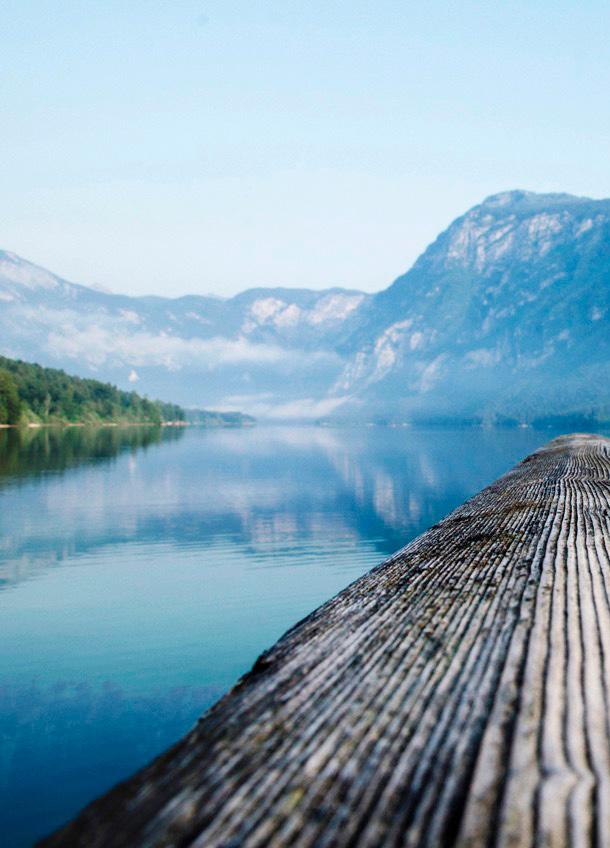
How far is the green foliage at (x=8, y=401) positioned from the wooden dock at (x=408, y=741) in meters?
106

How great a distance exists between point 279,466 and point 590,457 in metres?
33.8

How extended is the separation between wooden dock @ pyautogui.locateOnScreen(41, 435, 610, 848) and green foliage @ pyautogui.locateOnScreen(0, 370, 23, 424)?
106 metres

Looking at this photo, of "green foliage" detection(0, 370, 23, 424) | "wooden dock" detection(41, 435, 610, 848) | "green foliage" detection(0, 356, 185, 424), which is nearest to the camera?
"wooden dock" detection(41, 435, 610, 848)

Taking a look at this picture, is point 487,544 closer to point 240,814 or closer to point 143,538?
point 240,814

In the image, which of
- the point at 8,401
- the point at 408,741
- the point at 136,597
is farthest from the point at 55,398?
the point at 408,741

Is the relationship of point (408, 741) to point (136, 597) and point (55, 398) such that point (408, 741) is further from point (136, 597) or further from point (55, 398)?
point (55, 398)

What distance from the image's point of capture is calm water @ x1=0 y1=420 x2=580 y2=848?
6.66m

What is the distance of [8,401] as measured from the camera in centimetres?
10475

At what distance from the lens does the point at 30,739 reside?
22.2ft

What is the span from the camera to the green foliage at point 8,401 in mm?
102062

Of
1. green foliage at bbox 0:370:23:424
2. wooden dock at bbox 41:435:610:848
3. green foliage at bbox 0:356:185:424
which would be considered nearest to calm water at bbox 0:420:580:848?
wooden dock at bbox 41:435:610:848

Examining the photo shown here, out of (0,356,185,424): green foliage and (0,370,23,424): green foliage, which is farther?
(0,356,185,424): green foliage

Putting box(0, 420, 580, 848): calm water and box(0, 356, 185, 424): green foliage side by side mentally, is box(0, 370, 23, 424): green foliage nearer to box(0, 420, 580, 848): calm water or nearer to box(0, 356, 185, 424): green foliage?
box(0, 356, 185, 424): green foliage

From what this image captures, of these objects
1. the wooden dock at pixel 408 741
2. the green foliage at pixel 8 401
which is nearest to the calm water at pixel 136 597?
the wooden dock at pixel 408 741
